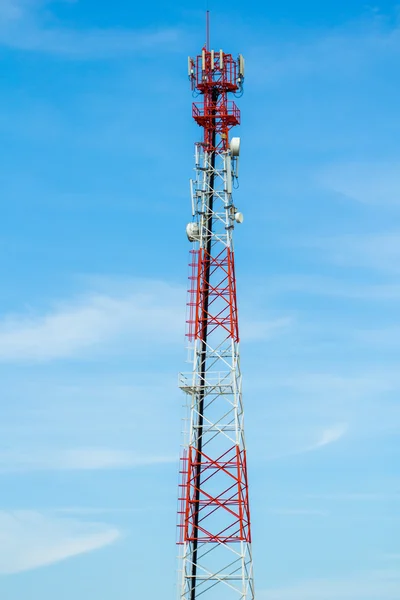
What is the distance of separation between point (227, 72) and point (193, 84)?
7.62ft

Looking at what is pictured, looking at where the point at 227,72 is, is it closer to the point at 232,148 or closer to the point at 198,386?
the point at 232,148

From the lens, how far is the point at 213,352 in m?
93.1

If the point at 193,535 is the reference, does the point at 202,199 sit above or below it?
above

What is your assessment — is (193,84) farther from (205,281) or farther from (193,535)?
(193,535)

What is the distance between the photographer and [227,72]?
95625mm

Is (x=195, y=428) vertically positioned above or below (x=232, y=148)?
below

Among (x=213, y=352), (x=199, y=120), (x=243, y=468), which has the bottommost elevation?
(x=243, y=468)

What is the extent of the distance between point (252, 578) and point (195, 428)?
981 cm

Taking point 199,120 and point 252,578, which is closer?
point 252,578

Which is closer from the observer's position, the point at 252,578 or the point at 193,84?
the point at 252,578

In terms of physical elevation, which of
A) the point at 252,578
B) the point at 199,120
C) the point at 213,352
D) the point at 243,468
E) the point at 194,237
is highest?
the point at 199,120

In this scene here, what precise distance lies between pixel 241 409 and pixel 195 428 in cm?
309

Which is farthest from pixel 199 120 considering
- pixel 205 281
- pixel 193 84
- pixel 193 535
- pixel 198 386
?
pixel 193 535

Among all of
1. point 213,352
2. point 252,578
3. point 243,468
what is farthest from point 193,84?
point 252,578
